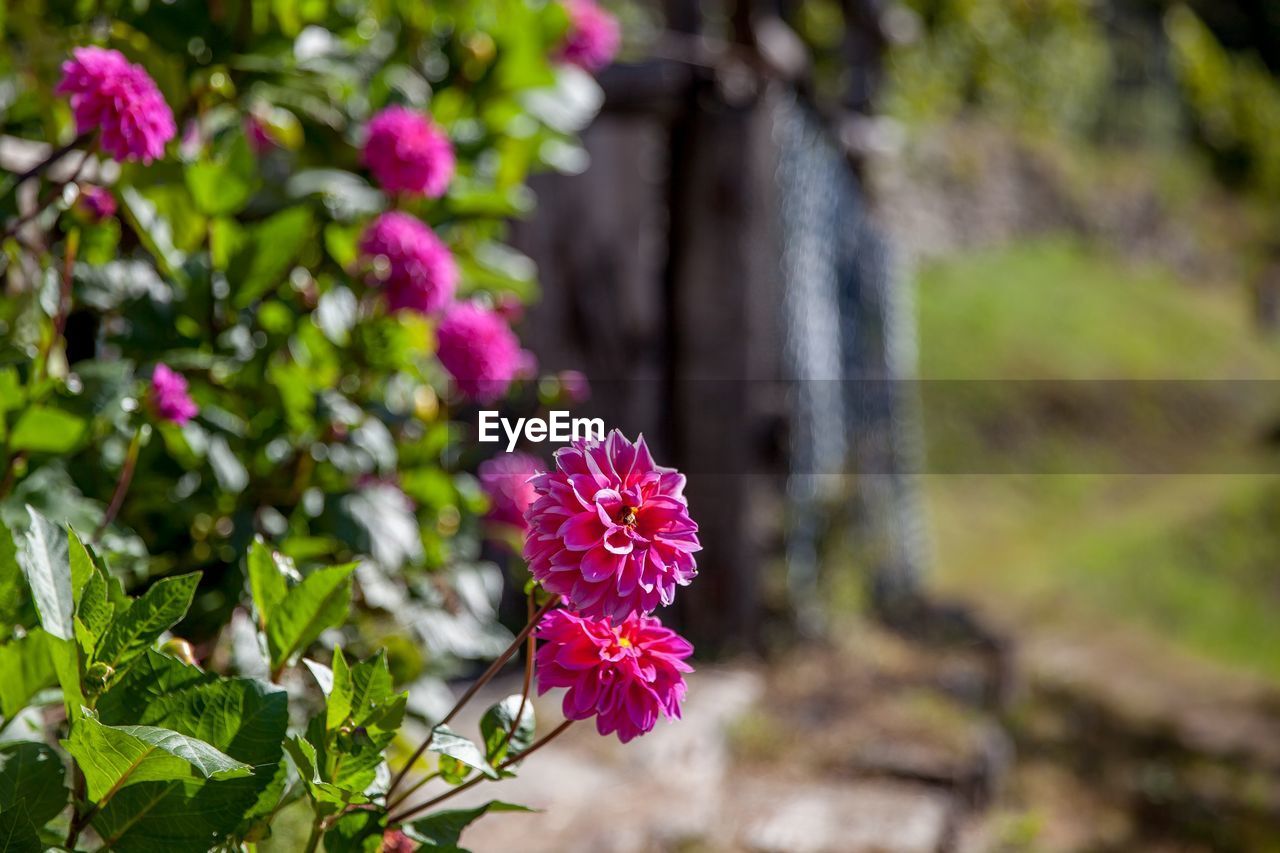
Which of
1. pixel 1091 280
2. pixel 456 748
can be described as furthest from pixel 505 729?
pixel 1091 280

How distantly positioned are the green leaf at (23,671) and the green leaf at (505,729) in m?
0.34

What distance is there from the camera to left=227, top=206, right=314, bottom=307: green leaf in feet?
4.68

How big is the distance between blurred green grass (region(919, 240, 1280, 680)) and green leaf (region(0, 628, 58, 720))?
5.11 metres

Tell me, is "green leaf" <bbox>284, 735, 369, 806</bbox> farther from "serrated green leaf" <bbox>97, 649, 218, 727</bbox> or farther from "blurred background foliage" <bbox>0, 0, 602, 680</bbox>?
"blurred background foliage" <bbox>0, 0, 602, 680</bbox>

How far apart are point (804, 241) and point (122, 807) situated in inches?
147

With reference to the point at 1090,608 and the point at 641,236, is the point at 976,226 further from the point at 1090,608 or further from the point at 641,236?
the point at 641,236

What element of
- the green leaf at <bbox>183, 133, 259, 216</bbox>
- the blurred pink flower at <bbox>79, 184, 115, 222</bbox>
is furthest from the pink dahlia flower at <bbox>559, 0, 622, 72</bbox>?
the blurred pink flower at <bbox>79, 184, 115, 222</bbox>

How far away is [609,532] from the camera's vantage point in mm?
791

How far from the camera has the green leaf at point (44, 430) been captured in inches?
48.6

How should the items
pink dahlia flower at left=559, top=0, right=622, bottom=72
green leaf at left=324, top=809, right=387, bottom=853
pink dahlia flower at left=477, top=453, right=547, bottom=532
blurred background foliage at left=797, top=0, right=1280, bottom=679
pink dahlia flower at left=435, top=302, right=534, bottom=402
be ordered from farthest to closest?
blurred background foliage at left=797, top=0, right=1280, bottom=679 → pink dahlia flower at left=559, top=0, right=622, bottom=72 → pink dahlia flower at left=477, top=453, right=547, bottom=532 → pink dahlia flower at left=435, top=302, right=534, bottom=402 → green leaf at left=324, top=809, right=387, bottom=853

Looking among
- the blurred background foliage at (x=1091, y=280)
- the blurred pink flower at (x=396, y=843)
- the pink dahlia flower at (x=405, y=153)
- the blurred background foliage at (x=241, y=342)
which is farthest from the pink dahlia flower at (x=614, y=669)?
the blurred background foliage at (x=1091, y=280)

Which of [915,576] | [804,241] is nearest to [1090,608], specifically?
[915,576]

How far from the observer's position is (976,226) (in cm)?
1205

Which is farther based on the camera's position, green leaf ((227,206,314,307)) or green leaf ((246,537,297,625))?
green leaf ((227,206,314,307))
